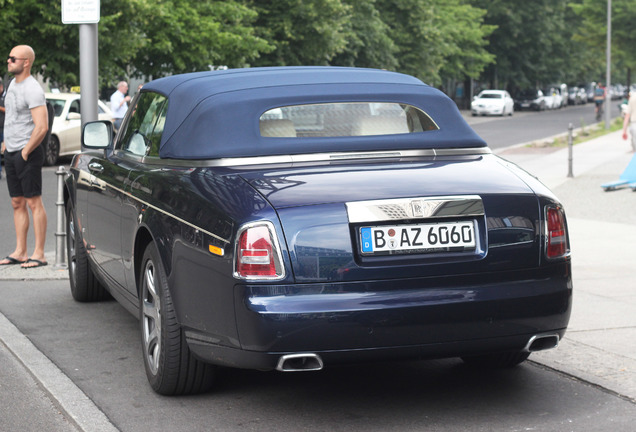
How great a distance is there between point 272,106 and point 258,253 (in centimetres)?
121

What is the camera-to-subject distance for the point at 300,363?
451 cm

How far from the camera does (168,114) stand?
18.8 feet

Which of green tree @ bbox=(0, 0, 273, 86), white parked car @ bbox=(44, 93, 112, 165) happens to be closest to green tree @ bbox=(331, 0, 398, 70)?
green tree @ bbox=(0, 0, 273, 86)

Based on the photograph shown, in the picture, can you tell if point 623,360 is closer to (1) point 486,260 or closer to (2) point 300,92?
(1) point 486,260

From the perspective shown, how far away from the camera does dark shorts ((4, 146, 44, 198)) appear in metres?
9.01

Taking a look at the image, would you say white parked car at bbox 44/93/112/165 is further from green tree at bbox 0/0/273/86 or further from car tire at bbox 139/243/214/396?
car tire at bbox 139/243/214/396

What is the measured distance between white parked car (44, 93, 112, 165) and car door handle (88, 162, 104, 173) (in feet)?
54.5

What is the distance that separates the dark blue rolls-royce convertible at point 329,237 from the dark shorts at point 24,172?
3.55 m

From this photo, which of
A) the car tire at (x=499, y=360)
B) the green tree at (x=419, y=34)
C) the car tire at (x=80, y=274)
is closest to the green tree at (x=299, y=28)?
the green tree at (x=419, y=34)

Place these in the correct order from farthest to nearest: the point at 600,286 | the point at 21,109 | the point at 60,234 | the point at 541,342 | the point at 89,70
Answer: the point at 89,70 < the point at 60,234 < the point at 21,109 < the point at 600,286 < the point at 541,342

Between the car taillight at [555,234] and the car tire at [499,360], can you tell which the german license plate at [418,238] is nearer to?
the car taillight at [555,234]

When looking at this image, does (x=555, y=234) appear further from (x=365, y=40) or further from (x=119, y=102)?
(x=365, y=40)

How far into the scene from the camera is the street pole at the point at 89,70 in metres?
9.95

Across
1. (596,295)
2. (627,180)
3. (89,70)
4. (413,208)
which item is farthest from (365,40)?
(413,208)
